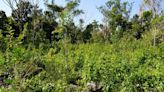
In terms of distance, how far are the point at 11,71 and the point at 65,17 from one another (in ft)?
4.89

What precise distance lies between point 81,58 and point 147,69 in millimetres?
2864

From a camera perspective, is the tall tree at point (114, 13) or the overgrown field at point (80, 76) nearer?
the overgrown field at point (80, 76)

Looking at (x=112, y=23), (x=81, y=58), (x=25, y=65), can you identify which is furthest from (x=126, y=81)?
(x=112, y=23)

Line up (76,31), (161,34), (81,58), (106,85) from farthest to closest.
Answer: (76,31), (161,34), (81,58), (106,85)

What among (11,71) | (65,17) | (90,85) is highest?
(65,17)

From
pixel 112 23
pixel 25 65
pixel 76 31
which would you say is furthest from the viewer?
pixel 112 23

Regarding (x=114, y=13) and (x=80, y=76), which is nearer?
(x=80, y=76)

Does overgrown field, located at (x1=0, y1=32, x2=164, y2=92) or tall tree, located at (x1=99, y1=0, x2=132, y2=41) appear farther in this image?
tall tree, located at (x1=99, y1=0, x2=132, y2=41)

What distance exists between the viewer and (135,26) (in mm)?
28219

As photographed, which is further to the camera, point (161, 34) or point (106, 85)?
point (161, 34)

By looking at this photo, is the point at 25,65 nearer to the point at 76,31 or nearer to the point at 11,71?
the point at 11,71

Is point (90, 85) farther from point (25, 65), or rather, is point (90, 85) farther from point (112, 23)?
point (112, 23)

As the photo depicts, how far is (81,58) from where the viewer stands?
9.66 m

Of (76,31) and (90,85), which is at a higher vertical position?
(76,31)
